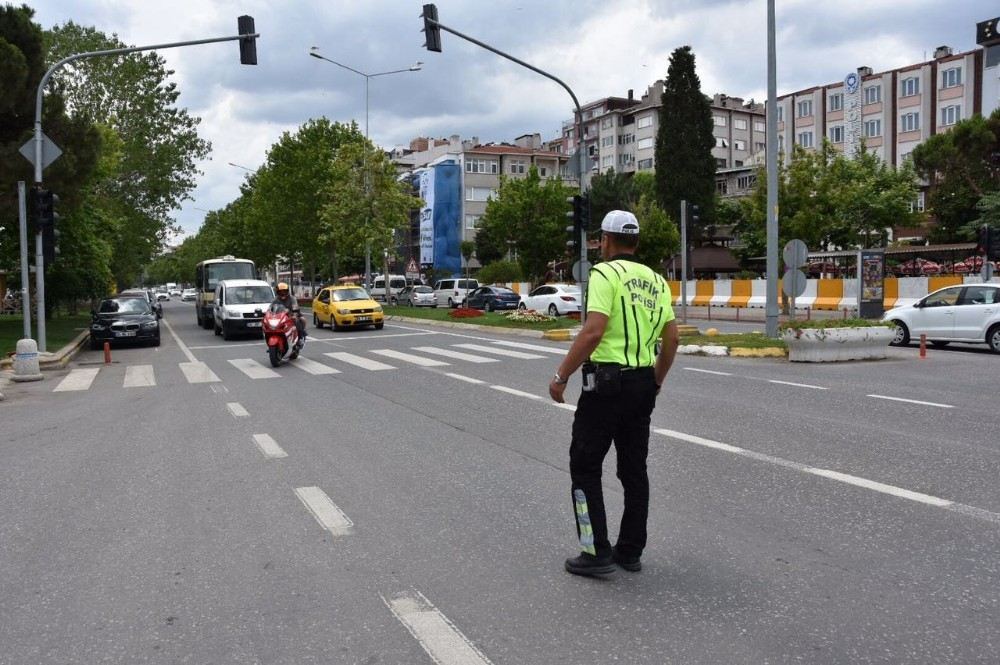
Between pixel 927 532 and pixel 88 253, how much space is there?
33.9 m

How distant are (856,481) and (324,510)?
3847 mm

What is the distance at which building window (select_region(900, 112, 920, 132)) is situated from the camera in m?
67.4

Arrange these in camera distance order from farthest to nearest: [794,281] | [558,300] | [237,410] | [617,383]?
[558,300] → [794,281] → [237,410] → [617,383]

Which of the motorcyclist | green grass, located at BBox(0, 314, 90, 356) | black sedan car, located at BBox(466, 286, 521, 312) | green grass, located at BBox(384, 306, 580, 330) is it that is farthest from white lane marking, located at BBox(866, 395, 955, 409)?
black sedan car, located at BBox(466, 286, 521, 312)

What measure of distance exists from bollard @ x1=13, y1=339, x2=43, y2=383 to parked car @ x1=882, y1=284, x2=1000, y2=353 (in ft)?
55.5

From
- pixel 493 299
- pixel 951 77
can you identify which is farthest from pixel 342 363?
pixel 951 77

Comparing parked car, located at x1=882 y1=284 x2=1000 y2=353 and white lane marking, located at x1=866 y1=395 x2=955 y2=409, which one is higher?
parked car, located at x1=882 y1=284 x2=1000 y2=353

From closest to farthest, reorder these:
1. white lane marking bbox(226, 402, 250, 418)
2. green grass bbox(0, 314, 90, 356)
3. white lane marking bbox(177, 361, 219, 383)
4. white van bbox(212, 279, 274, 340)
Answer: white lane marking bbox(226, 402, 250, 418)
white lane marking bbox(177, 361, 219, 383)
green grass bbox(0, 314, 90, 356)
white van bbox(212, 279, 274, 340)

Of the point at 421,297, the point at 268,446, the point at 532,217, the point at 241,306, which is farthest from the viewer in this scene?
the point at 532,217

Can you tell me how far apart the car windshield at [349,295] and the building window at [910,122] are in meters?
53.9

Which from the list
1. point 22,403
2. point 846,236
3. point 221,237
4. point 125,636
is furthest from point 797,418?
point 221,237

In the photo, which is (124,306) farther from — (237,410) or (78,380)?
(237,410)

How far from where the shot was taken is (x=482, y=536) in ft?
17.1

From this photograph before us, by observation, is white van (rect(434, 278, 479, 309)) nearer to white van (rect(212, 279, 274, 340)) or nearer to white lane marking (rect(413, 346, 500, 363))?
white van (rect(212, 279, 274, 340))
